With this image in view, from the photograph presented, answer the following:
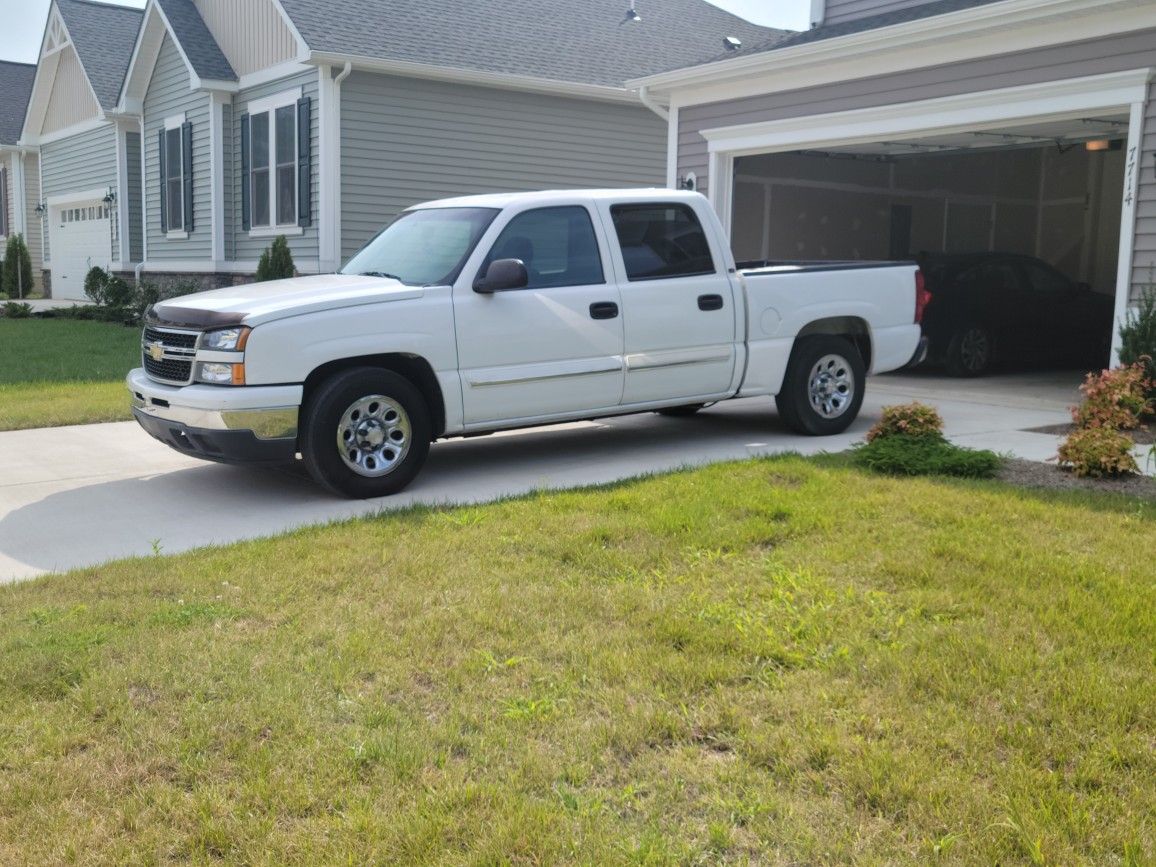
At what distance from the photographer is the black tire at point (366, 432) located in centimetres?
704

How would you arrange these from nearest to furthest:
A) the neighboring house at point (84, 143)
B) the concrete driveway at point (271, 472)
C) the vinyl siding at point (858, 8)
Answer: the concrete driveway at point (271, 472), the vinyl siding at point (858, 8), the neighboring house at point (84, 143)

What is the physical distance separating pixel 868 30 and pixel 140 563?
960cm

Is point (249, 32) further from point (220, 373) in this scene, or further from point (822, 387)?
point (220, 373)

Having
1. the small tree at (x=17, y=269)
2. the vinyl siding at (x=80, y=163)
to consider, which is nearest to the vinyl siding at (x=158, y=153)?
the vinyl siding at (x=80, y=163)

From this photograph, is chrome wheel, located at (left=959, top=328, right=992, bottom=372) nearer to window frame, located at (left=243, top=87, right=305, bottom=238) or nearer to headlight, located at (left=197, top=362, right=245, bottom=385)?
window frame, located at (left=243, top=87, right=305, bottom=238)

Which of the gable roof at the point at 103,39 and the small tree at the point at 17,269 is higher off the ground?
the gable roof at the point at 103,39

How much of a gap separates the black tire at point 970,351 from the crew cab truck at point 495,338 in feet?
16.6

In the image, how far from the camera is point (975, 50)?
11344 mm

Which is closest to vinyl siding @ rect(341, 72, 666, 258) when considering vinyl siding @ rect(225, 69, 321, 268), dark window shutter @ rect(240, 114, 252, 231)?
vinyl siding @ rect(225, 69, 321, 268)

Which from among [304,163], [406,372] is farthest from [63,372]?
[406,372]

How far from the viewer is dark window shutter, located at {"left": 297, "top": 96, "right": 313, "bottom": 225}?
17489 millimetres

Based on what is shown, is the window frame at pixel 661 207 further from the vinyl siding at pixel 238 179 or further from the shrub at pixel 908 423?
the vinyl siding at pixel 238 179

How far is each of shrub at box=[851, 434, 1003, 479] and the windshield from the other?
→ 3.00m

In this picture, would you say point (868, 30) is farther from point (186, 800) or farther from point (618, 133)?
point (186, 800)
